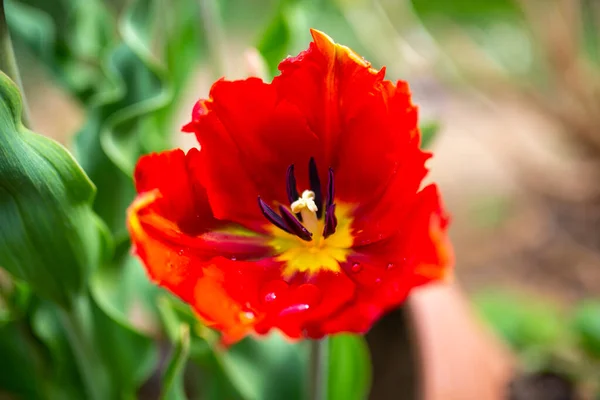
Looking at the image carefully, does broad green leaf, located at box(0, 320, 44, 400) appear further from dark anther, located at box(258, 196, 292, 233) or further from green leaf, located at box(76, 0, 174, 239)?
dark anther, located at box(258, 196, 292, 233)

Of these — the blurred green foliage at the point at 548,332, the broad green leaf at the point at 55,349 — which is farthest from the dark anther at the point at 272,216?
the blurred green foliage at the point at 548,332

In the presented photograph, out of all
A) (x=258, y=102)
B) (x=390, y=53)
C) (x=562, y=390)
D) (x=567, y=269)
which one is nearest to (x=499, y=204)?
(x=567, y=269)

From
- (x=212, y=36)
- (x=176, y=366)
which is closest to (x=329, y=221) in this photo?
(x=176, y=366)

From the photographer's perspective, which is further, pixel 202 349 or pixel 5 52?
pixel 202 349

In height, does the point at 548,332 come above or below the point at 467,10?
below

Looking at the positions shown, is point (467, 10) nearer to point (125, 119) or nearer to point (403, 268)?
point (125, 119)

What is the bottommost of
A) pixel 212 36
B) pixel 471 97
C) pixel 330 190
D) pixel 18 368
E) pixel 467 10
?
pixel 18 368

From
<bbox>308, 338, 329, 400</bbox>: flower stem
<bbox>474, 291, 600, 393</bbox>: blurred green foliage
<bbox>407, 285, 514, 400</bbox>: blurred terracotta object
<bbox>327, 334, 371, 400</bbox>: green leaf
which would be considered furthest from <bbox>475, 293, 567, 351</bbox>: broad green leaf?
<bbox>308, 338, 329, 400</bbox>: flower stem
